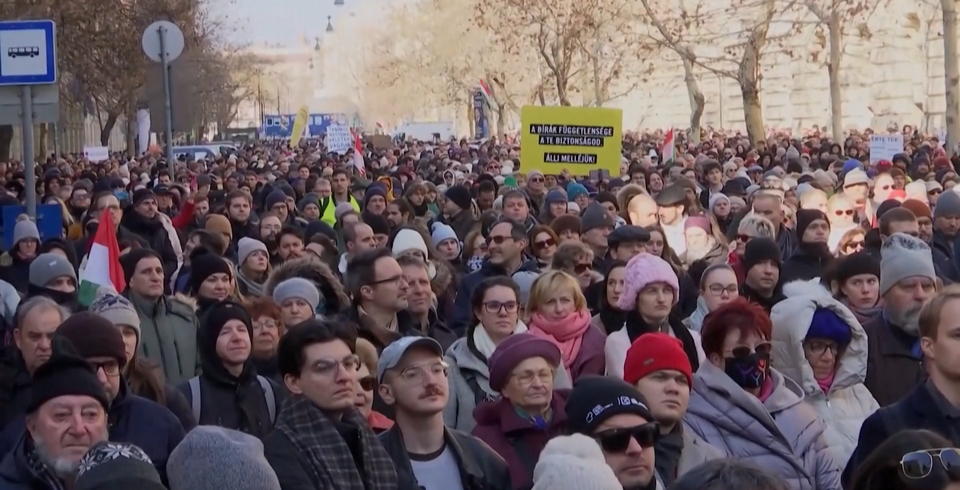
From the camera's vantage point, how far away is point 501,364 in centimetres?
562

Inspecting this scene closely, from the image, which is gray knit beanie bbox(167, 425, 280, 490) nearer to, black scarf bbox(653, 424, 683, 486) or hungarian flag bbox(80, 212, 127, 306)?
black scarf bbox(653, 424, 683, 486)

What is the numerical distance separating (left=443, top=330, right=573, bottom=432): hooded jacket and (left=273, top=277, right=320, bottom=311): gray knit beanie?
111cm

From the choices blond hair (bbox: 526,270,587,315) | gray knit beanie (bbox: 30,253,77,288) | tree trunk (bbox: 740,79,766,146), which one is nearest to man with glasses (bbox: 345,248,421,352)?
blond hair (bbox: 526,270,587,315)

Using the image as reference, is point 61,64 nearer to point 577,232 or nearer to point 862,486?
point 577,232

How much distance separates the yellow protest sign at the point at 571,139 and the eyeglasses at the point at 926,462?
14.4 meters

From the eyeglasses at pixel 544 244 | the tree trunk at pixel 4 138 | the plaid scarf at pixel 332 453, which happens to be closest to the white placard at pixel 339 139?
the tree trunk at pixel 4 138

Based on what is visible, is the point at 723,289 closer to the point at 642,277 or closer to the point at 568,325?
the point at 642,277

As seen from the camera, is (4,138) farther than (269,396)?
Yes

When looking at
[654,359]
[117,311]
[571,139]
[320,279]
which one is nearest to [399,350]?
[654,359]

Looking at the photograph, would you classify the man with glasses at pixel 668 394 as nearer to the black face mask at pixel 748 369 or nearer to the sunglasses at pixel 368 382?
the black face mask at pixel 748 369

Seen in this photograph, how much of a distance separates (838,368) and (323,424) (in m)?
2.49

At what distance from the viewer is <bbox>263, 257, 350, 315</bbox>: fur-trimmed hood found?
8398mm

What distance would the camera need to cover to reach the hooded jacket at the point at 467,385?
21.4 ft

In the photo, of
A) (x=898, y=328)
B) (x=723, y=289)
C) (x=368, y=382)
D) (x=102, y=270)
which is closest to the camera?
(x=368, y=382)
